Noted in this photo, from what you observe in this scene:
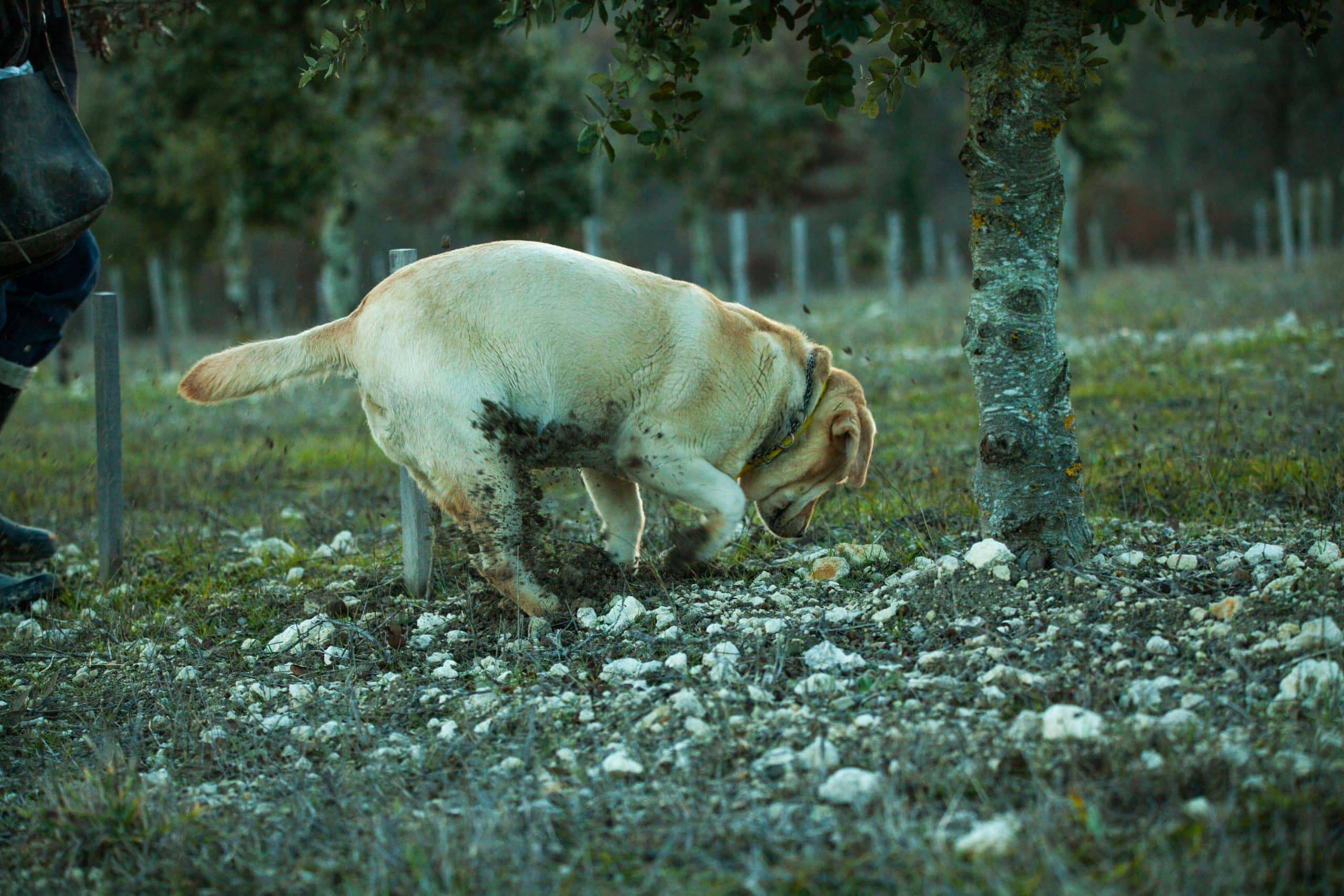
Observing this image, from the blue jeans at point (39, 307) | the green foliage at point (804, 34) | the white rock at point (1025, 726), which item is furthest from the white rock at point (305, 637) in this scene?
the white rock at point (1025, 726)

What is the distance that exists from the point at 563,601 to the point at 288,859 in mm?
1909

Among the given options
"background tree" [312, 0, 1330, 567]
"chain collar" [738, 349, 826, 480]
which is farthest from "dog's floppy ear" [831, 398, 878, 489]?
"background tree" [312, 0, 1330, 567]

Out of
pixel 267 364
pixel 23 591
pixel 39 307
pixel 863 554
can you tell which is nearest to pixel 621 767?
pixel 863 554

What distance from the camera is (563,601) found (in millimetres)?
4059

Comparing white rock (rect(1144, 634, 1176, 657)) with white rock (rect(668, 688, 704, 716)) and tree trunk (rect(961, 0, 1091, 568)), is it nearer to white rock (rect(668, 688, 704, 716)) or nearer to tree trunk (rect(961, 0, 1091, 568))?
tree trunk (rect(961, 0, 1091, 568))

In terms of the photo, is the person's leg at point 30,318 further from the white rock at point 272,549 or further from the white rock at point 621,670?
the white rock at point 621,670

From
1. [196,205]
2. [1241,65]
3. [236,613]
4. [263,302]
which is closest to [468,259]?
[236,613]

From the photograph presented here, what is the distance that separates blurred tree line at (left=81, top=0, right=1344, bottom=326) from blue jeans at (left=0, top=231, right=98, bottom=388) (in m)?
0.80

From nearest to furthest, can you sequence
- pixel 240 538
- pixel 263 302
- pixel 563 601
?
pixel 563 601, pixel 240 538, pixel 263 302

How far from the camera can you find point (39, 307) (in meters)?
4.79

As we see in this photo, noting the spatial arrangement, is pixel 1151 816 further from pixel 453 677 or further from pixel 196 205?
pixel 196 205

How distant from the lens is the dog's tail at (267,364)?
12.8ft

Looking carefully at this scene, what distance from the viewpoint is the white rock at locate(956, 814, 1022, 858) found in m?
1.96

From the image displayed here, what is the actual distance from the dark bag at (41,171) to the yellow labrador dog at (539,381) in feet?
2.84
